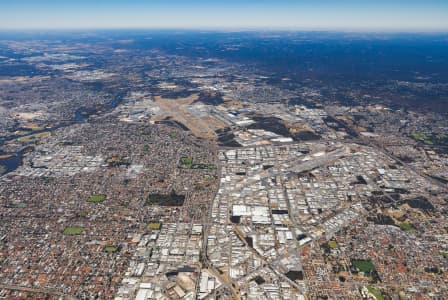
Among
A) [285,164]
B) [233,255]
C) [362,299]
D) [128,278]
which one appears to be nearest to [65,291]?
[128,278]

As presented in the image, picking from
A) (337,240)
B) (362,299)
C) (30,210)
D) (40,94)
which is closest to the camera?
(362,299)

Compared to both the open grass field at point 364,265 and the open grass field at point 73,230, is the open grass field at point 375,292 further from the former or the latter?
the open grass field at point 73,230

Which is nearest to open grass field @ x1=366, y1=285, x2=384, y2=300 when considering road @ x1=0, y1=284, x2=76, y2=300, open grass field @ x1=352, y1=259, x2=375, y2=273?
open grass field @ x1=352, y1=259, x2=375, y2=273

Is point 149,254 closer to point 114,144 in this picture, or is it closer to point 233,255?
point 233,255

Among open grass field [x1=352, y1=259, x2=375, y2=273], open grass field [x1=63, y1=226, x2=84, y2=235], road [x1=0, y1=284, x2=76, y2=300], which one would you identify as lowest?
road [x1=0, y1=284, x2=76, y2=300]

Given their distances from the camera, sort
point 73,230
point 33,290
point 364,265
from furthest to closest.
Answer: point 73,230 → point 364,265 → point 33,290

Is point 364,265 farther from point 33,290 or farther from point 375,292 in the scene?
point 33,290

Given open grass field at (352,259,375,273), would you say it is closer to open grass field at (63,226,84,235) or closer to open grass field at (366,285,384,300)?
open grass field at (366,285,384,300)

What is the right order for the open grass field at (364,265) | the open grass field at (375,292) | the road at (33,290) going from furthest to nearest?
the open grass field at (364,265) < the road at (33,290) < the open grass field at (375,292)

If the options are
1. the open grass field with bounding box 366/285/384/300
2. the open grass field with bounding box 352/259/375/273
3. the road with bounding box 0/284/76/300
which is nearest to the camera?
the open grass field with bounding box 366/285/384/300

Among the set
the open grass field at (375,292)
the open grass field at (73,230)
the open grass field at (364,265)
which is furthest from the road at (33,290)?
the open grass field at (364,265)

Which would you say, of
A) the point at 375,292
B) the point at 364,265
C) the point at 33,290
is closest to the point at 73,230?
the point at 33,290
